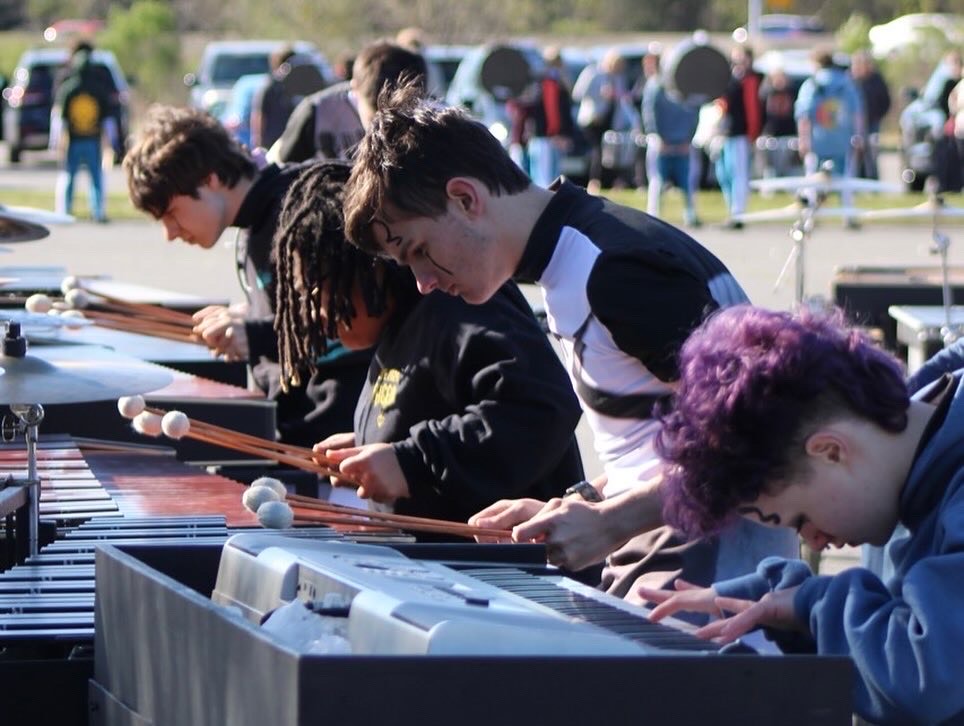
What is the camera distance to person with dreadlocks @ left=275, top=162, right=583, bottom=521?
3570mm

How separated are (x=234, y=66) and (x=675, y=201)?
7257mm

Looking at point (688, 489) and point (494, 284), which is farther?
point (494, 284)

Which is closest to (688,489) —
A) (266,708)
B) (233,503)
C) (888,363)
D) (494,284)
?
(888,363)

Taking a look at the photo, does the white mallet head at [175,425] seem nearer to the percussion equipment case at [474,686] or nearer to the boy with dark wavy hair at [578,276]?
the boy with dark wavy hair at [578,276]

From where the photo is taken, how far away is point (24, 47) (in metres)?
34.5

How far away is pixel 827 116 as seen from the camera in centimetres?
1900

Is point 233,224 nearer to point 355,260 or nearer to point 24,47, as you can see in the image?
point 355,260

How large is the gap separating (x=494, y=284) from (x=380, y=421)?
74cm

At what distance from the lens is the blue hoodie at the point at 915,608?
6.86 feet

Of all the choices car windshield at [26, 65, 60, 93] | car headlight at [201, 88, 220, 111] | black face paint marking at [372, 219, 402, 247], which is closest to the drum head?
car headlight at [201, 88, 220, 111]

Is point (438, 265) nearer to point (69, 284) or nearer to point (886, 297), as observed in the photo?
point (69, 284)

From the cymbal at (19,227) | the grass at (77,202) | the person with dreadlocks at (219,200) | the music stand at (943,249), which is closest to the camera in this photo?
the person with dreadlocks at (219,200)

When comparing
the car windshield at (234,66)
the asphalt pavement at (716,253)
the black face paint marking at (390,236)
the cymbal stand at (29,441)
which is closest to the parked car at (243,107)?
the asphalt pavement at (716,253)

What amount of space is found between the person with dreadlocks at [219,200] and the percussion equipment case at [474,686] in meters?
2.87
